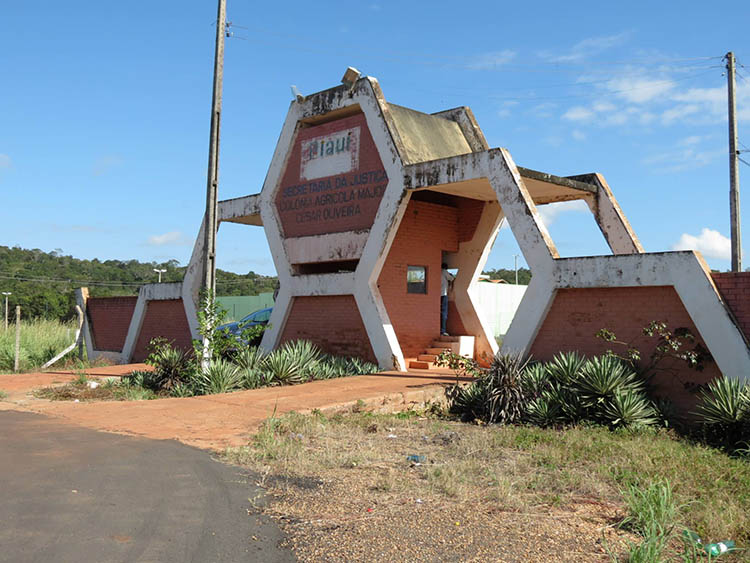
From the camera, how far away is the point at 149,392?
1512 centimetres

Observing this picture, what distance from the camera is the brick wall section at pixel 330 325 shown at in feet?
58.4

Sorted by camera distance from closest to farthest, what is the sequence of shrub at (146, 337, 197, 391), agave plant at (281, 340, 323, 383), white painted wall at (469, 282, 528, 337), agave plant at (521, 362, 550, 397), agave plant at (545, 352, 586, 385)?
agave plant at (545, 352, 586, 385)
agave plant at (521, 362, 550, 397)
shrub at (146, 337, 197, 391)
agave plant at (281, 340, 323, 383)
white painted wall at (469, 282, 528, 337)

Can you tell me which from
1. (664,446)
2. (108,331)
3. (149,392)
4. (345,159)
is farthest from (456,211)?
(108,331)

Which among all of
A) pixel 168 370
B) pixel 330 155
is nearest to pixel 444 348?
pixel 330 155

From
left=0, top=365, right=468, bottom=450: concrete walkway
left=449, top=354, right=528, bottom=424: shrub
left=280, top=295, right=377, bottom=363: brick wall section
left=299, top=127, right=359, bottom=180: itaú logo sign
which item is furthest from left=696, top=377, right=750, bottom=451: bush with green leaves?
left=299, top=127, right=359, bottom=180: itaú logo sign

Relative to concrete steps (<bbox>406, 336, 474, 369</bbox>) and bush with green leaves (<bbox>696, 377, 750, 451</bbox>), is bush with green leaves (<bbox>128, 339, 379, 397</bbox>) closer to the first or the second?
concrete steps (<bbox>406, 336, 474, 369</bbox>)

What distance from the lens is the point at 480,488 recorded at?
716cm

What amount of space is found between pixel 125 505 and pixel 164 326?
689 inches

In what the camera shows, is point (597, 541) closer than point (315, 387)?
Yes

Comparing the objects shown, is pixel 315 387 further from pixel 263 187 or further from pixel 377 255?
pixel 263 187

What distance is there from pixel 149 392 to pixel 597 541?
11.4m

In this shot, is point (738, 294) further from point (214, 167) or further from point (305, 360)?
point (214, 167)

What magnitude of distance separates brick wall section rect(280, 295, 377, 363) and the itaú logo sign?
328 centimetres

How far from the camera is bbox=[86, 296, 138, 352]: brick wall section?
82.4ft
